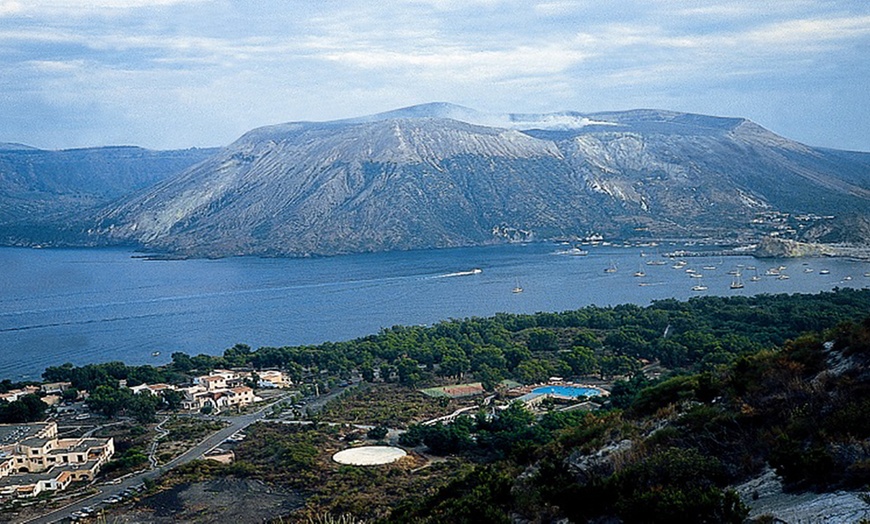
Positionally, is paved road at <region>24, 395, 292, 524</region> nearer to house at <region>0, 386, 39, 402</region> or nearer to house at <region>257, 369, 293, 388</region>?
house at <region>257, 369, 293, 388</region>

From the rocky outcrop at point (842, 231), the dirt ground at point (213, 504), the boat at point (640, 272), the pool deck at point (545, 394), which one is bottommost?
the pool deck at point (545, 394)

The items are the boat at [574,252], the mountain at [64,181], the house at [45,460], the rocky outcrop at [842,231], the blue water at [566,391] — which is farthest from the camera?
the mountain at [64,181]

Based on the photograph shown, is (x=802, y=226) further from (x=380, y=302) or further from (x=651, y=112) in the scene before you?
(x=651, y=112)

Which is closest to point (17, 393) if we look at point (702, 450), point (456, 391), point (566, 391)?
point (456, 391)

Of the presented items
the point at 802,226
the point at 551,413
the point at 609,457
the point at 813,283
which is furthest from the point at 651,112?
the point at 609,457

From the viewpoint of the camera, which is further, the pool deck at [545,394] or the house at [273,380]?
the house at [273,380]

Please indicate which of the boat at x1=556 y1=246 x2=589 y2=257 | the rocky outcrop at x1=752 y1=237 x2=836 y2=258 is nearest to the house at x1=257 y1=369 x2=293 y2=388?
the rocky outcrop at x1=752 y1=237 x2=836 y2=258

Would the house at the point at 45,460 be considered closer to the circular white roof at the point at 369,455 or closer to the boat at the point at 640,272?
the circular white roof at the point at 369,455

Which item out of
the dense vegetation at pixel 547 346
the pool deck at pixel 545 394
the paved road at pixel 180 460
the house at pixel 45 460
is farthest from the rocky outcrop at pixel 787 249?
the house at pixel 45 460
